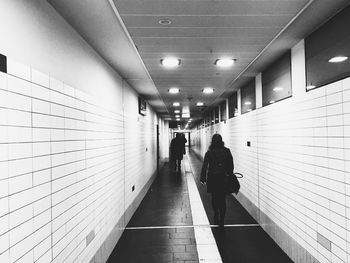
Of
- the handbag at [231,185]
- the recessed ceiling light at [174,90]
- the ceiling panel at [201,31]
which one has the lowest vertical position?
the handbag at [231,185]

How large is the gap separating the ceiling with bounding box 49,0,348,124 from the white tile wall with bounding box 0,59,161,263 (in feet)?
2.24

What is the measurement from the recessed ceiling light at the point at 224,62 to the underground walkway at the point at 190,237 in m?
2.65

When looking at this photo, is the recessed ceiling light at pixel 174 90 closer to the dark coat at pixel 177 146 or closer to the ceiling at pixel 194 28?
the ceiling at pixel 194 28

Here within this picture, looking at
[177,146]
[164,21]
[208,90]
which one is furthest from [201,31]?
[177,146]

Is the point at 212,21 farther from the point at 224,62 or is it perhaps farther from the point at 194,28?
the point at 224,62

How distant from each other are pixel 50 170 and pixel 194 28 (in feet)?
6.13

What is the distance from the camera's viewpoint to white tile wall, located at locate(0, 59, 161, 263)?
5.04 ft

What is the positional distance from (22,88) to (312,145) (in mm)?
2772

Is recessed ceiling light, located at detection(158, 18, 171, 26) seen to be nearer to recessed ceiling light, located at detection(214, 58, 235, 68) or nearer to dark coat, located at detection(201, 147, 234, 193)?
recessed ceiling light, located at detection(214, 58, 235, 68)

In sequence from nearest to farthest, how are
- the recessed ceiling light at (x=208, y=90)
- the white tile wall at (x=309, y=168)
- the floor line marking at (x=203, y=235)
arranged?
the white tile wall at (x=309, y=168), the floor line marking at (x=203, y=235), the recessed ceiling light at (x=208, y=90)

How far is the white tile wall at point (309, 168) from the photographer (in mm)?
2309

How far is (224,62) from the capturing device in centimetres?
384

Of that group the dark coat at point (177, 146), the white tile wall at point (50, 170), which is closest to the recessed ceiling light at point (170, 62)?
the white tile wall at point (50, 170)

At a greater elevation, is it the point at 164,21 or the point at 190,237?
the point at 164,21
